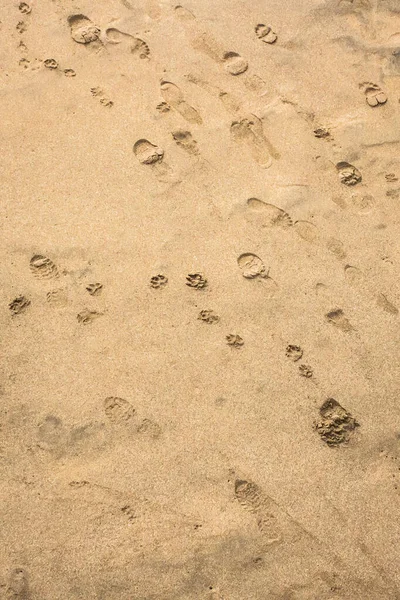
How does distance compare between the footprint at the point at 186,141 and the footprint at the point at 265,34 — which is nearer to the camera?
the footprint at the point at 186,141

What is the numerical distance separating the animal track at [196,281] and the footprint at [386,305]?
1103 millimetres

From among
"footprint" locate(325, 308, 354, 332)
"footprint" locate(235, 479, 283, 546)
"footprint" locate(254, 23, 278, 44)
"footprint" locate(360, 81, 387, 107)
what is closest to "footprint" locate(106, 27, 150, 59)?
"footprint" locate(254, 23, 278, 44)

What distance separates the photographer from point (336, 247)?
348 cm

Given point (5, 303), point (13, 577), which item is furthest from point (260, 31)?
point (13, 577)

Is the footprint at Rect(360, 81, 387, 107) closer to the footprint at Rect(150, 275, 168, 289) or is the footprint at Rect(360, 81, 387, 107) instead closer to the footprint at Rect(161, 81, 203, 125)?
the footprint at Rect(161, 81, 203, 125)

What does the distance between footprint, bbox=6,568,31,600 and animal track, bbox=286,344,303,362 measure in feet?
6.45

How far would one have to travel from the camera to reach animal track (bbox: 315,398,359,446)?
10.6ft

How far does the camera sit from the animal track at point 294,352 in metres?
3.32

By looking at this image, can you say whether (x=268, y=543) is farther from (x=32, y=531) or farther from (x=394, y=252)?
(x=394, y=252)

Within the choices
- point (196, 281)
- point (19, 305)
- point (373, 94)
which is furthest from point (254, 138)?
point (19, 305)

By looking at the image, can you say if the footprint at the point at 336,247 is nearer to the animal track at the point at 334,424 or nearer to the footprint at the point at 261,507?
the animal track at the point at 334,424

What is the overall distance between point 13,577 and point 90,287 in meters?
1.71

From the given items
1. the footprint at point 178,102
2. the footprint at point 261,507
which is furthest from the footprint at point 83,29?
the footprint at point 261,507

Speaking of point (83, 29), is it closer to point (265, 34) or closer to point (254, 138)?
point (265, 34)
